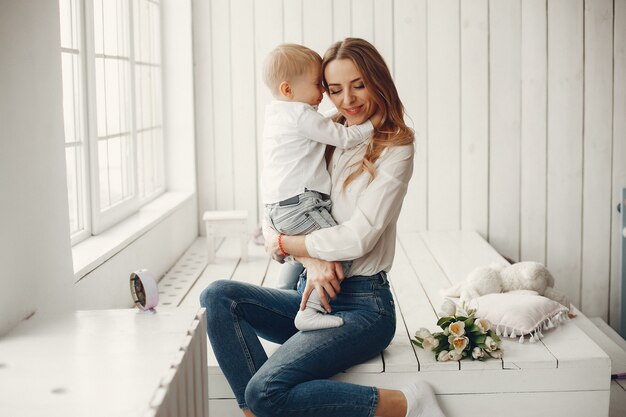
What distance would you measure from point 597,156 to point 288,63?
2644 millimetres

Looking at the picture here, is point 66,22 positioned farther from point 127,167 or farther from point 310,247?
point 310,247

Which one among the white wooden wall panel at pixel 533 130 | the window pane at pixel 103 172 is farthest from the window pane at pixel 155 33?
the white wooden wall panel at pixel 533 130

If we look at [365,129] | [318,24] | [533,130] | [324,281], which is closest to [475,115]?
[533,130]

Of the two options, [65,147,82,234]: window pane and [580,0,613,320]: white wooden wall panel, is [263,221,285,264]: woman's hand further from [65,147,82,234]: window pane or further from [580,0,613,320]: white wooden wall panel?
[580,0,613,320]: white wooden wall panel

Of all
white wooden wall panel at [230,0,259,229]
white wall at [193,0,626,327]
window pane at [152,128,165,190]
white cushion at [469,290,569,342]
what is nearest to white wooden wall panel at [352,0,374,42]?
white wall at [193,0,626,327]

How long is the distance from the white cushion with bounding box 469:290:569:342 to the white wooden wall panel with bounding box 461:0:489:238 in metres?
1.84

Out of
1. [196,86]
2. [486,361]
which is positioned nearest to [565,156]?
[196,86]

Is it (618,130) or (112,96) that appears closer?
(112,96)

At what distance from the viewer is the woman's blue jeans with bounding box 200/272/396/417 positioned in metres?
2.20

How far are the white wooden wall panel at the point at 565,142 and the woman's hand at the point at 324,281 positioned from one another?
8.47ft

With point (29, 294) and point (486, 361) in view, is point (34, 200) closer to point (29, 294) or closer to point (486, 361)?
point (29, 294)

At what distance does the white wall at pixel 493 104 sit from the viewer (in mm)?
4520

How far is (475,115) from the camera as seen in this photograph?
4.63 meters

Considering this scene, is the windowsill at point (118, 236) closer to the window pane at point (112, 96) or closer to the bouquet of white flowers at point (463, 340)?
the window pane at point (112, 96)
